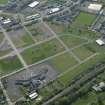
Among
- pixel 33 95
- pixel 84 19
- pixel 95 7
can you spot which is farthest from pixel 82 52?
pixel 95 7

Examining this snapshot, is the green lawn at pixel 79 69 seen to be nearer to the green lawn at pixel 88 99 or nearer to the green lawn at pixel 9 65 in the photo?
the green lawn at pixel 88 99

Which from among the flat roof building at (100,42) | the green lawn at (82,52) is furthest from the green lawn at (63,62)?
the flat roof building at (100,42)

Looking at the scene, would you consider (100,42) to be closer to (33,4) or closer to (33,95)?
(33,95)

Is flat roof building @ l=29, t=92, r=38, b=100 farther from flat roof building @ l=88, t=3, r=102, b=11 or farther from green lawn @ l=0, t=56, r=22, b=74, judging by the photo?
flat roof building @ l=88, t=3, r=102, b=11

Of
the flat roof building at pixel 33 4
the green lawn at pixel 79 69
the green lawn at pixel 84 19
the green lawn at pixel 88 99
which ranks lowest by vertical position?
the green lawn at pixel 88 99

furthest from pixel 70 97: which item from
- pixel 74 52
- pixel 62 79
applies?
pixel 74 52

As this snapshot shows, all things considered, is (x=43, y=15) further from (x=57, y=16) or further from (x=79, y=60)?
(x=79, y=60)
